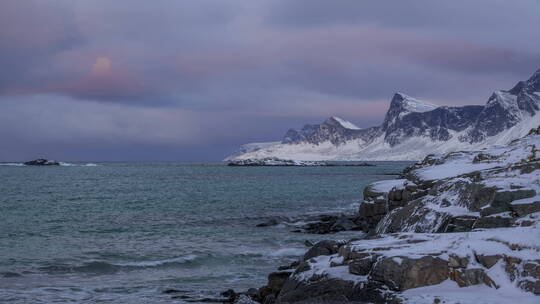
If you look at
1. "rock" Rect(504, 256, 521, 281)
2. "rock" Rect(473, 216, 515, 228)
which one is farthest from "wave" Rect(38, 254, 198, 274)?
"rock" Rect(504, 256, 521, 281)

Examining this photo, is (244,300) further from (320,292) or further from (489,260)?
(489,260)

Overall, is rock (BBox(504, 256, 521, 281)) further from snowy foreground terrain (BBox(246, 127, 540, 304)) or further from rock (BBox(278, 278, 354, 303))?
rock (BBox(278, 278, 354, 303))

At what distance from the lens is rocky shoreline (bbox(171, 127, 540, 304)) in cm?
1325

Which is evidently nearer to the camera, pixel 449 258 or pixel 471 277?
pixel 471 277

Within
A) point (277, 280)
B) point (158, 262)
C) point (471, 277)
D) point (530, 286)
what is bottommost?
point (158, 262)

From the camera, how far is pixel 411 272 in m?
13.8

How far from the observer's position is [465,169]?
28.8m

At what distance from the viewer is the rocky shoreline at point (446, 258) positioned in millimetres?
13250

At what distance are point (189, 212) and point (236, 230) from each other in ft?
50.0

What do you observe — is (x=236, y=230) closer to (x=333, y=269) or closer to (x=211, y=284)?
(x=211, y=284)

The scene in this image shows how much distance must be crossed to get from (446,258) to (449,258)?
7 centimetres

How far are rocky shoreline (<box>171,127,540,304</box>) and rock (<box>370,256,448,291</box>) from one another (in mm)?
25

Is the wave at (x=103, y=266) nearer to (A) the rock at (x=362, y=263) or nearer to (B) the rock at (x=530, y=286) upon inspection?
(A) the rock at (x=362, y=263)

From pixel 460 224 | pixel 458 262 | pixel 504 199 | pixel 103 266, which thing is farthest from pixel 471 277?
pixel 103 266
